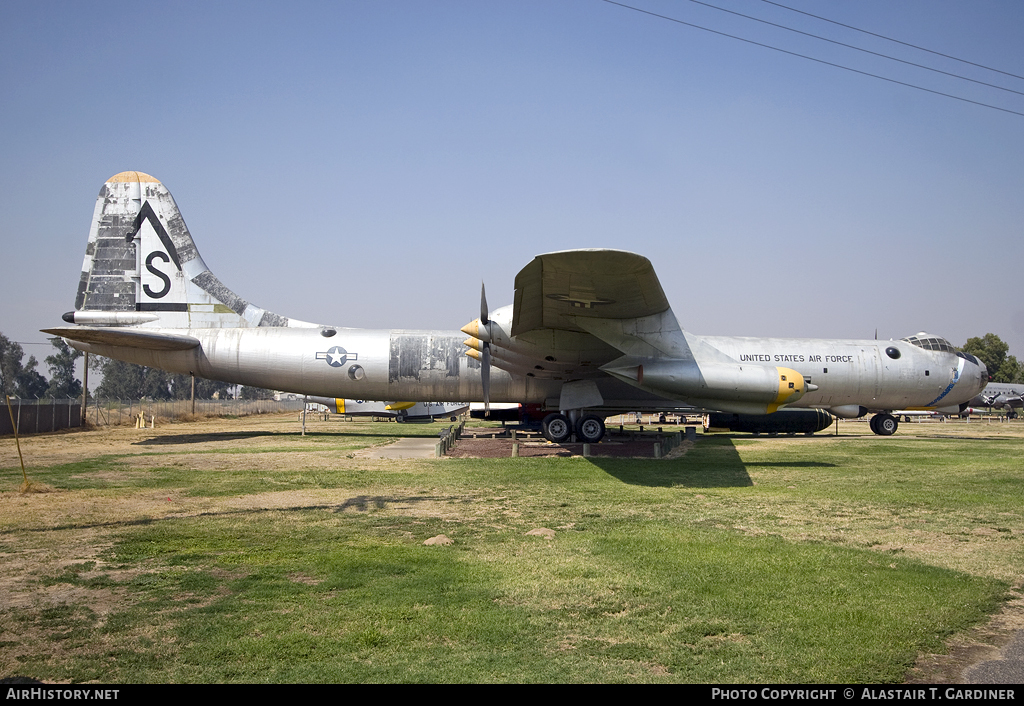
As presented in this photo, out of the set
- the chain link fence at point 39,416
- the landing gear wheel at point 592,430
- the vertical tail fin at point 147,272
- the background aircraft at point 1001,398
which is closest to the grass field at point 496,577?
the landing gear wheel at point 592,430

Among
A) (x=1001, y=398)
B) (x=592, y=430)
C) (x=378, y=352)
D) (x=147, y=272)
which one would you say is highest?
(x=147, y=272)

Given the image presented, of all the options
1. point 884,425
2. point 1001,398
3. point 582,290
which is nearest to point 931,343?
point 884,425

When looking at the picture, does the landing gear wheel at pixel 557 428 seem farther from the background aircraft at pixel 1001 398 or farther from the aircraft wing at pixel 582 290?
the background aircraft at pixel 1001 398

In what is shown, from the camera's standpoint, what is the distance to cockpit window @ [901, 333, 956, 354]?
22172mm

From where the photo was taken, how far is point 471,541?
7621mm

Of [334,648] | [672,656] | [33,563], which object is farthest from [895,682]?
[33,563]

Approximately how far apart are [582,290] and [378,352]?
887 cm

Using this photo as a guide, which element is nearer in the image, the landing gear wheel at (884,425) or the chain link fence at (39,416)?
the chain link fence at (39,416)

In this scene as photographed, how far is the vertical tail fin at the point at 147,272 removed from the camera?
68.7 feet

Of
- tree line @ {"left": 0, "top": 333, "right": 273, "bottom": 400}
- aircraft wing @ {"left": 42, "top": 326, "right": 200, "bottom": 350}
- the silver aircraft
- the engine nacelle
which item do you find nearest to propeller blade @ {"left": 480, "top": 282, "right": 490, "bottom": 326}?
the silver aircraft

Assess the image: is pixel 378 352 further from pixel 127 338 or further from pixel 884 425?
pixel 884 425

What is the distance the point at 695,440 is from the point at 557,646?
20.0 metres

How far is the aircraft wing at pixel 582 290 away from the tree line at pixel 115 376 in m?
35.5

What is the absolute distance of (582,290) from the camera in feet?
43.3
